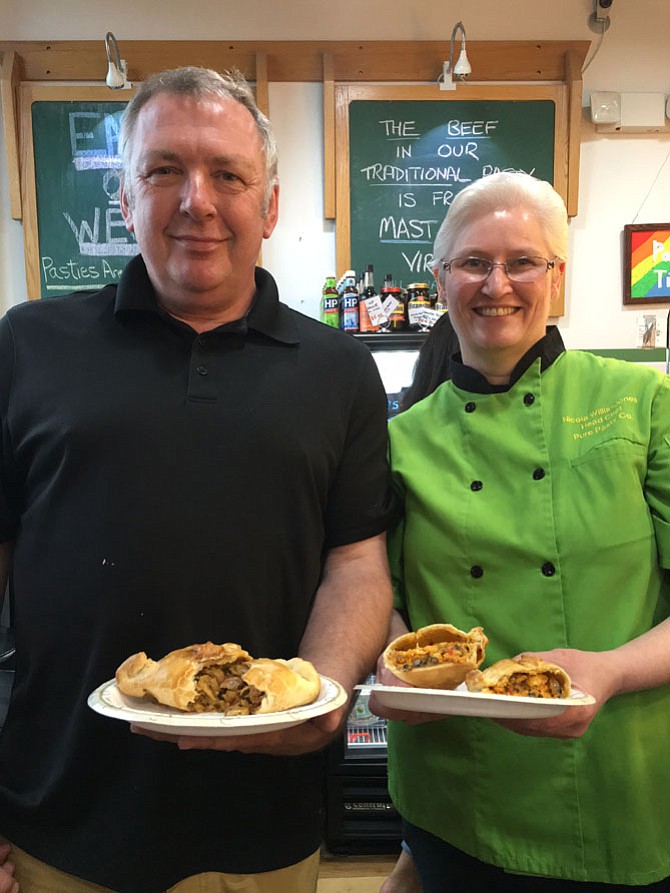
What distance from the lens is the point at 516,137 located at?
11.0 ft

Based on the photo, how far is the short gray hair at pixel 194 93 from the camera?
1275 millimetres

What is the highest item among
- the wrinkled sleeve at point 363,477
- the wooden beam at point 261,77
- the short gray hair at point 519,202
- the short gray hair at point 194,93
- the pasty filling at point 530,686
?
the wooden beam at point 261,77

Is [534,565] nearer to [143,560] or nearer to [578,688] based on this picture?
[578,688]

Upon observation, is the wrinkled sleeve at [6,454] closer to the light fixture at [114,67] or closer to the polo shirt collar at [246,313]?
the polo shirt collar at [246,313]

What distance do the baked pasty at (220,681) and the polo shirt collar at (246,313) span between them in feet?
1.92

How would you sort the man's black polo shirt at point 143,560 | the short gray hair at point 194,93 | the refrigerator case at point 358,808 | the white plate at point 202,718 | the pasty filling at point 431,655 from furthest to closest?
the refrigerator case at point 358,808, the short gray hair at point 194,93, the man's black polo shirt at point 143,560, the pasty filling at point 431,655, the white plate at point 202,718

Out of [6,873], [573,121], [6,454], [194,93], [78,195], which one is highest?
[573,121]

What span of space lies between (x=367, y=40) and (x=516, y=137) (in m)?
0.81

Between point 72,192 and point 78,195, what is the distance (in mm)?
31

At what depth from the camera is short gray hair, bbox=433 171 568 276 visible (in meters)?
1.37

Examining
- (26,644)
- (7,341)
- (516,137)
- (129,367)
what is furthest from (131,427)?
(516,137)

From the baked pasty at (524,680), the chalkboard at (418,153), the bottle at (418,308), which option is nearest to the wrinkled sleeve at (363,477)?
the baked pasty at (524,680)

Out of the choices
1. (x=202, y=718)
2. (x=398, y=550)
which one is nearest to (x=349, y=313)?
(x=398, y=550)

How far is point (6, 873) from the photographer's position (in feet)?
3.79
